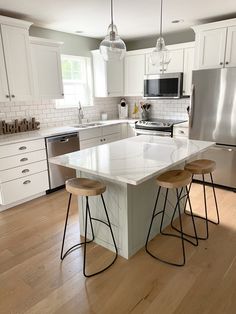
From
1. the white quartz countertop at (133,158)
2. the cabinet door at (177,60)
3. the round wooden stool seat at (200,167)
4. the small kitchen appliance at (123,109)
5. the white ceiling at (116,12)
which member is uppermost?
the white ceiling at (116,12)

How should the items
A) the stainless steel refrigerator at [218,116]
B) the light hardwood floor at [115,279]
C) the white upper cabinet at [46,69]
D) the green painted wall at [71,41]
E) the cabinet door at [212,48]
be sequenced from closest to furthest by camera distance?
the light hardwood floor at [115,279]
the stainless steel refrigerator at [218,116]
the cabinet door at [212,48]
the white upper cabinet at [46,69]
the green painted wall at [71,41]

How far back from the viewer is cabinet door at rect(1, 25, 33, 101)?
3.12 meters

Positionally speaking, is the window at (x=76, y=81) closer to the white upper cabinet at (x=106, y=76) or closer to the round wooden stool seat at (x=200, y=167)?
the white upper cabinet at (x=106, y=76)

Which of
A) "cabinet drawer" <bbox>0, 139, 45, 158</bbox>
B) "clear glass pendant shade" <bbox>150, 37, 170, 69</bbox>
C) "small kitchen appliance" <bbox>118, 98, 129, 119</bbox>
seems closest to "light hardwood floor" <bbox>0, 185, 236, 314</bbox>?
"cabinet drawer" <bbox>0, 139, 45, 158</bbox>

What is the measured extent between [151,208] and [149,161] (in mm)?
575

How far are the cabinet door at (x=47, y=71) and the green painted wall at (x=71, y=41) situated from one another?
14.4 inches

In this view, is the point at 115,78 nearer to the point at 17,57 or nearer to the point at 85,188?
the point at 17,57

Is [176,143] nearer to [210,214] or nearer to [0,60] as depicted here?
[210,214]

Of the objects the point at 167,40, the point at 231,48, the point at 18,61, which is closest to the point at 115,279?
the point at 18,61

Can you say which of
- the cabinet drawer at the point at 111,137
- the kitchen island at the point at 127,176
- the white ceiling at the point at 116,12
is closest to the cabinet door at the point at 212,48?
the white ceiling at the point at 116,12

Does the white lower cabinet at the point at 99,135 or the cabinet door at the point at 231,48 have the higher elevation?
the cabinet door at the point at 231,48

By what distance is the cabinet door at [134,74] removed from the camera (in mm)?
4686

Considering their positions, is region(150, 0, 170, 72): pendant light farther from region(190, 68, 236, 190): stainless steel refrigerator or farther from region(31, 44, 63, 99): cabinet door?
region(31, 44, 63, 99): cabinet door

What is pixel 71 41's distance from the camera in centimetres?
432
